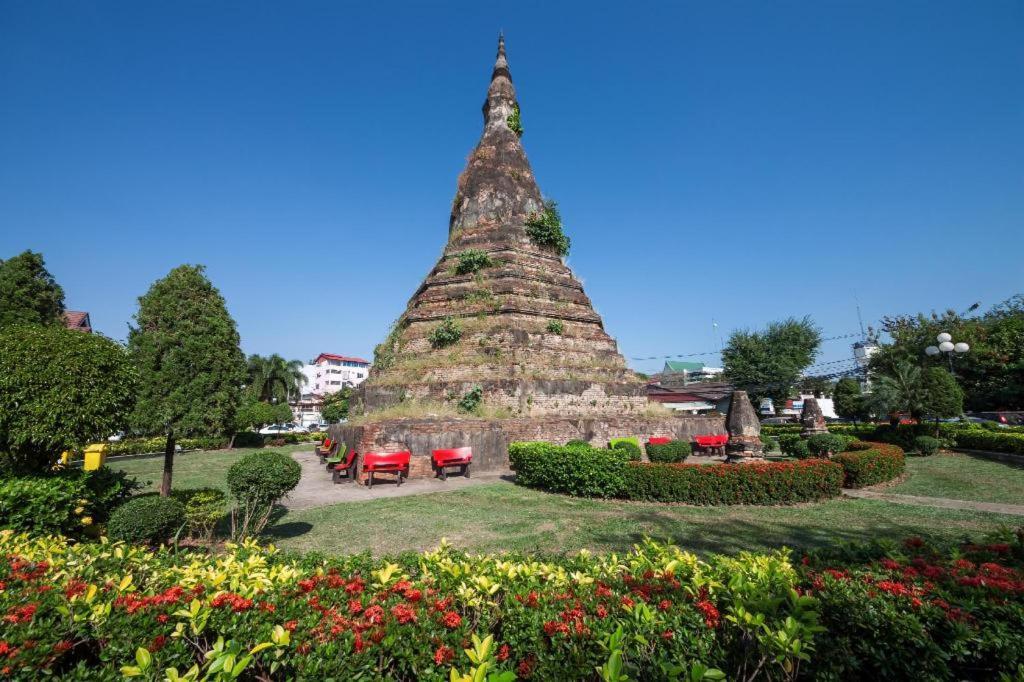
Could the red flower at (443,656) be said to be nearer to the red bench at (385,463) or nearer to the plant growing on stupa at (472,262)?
the red bench at (385,463)

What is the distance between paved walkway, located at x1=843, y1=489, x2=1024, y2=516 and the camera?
9633 mm

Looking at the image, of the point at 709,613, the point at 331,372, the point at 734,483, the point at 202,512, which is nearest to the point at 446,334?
the point at 734,483

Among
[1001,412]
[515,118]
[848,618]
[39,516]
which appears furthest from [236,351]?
[1001,412]

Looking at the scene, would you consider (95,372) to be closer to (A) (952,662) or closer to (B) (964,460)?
(A) (952,662)

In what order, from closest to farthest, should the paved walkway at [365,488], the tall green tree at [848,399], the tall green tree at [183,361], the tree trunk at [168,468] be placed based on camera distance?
the tree trunk at [168,468], the tall green tree at [183,361], the paved walkway at [365,488], the tall green tree at [848,399]

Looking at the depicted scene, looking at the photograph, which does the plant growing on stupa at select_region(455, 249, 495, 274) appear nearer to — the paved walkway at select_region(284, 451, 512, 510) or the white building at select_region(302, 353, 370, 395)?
the paved walkway at select_region(284, 451, 512, 510)

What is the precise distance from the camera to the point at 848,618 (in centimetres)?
304

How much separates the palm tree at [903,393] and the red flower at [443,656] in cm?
2364

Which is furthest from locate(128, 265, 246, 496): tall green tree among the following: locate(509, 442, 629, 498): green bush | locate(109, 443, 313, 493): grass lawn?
locate(509, 442, 629, 498): green bush

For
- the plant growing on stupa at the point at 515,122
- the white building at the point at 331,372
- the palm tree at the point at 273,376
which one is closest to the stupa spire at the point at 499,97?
the plant growing on stupa at the point at 515,122

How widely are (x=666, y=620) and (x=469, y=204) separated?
22.4 m

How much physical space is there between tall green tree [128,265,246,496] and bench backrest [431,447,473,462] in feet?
18.7

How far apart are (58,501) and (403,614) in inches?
253

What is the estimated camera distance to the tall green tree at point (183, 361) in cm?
950
